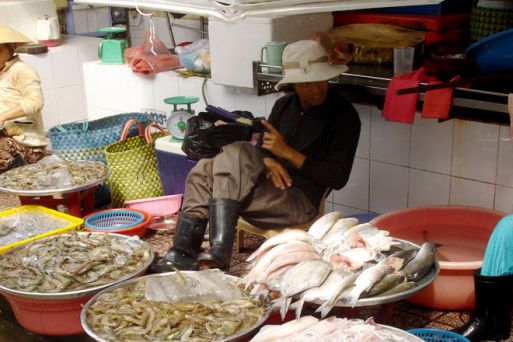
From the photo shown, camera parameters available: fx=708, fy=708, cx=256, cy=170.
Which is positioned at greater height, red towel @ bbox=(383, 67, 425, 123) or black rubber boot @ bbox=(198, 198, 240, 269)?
red towel @ bbox=(383, 67, 425, 123)

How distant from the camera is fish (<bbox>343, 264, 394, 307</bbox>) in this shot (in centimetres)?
318

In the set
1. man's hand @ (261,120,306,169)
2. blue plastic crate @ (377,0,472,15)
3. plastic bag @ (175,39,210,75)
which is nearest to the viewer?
man's hand @ (261,120,306,169)

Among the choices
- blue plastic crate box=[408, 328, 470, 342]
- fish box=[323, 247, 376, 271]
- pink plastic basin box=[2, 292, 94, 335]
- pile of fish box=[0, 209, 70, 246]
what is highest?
fish box=[323, 247, 376, 271]

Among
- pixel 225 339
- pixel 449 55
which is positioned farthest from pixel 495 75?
pixel 225 339

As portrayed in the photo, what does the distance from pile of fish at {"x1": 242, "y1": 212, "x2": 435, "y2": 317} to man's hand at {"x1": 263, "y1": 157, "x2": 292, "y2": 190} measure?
780mm

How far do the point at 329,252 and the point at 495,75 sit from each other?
1622 millimetres

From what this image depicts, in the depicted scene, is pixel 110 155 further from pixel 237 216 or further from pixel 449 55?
pixel 449 55

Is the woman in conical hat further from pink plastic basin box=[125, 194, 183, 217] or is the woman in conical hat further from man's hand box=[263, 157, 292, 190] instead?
man's hand box=[263, 157, 292, 190]

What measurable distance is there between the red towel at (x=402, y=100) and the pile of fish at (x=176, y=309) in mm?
1607

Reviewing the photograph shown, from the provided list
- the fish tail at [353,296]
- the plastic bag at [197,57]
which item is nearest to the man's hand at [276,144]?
the fish tail at [353,296]

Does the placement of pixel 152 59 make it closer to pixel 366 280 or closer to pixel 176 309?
pixel 176 309

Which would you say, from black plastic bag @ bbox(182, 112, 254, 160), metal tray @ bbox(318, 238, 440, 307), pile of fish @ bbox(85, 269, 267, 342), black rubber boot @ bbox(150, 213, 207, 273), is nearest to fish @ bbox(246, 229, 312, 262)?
pile of fish @ bbox(85, 269, 267, 342)

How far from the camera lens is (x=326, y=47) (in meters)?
5.20

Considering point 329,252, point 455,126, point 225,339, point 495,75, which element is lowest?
point 225,339
